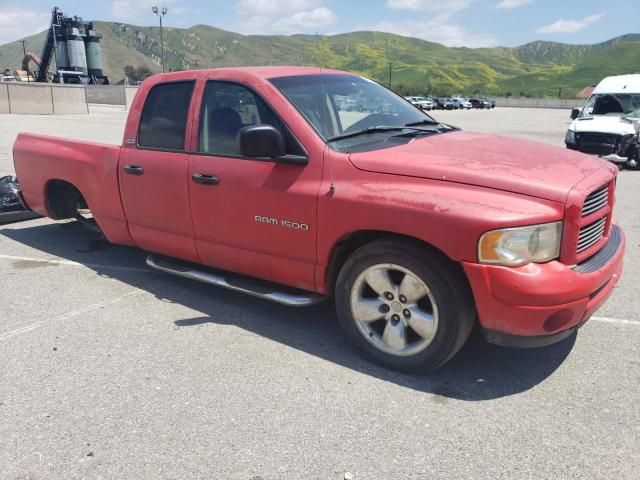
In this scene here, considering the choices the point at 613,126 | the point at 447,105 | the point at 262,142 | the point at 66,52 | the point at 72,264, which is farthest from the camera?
the point at 447,105

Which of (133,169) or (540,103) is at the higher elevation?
(540,103)

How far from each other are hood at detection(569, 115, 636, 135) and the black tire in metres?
11.6

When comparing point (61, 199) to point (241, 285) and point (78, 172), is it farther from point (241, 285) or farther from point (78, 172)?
point (241, 285)

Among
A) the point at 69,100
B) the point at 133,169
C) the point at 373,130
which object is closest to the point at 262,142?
the point at 373,130

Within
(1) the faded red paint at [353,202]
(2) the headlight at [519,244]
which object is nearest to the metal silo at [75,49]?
(1) the faded red paint at [353,202]

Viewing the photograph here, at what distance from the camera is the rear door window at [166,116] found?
4.32m

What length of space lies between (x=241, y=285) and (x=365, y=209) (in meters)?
1.31

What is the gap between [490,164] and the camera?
3195mm

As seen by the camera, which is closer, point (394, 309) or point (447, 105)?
point (394, 309)

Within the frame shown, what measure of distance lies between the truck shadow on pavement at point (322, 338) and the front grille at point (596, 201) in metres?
1.02

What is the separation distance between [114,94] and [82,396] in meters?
46.7

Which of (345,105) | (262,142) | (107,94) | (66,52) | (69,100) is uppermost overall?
(66,52)

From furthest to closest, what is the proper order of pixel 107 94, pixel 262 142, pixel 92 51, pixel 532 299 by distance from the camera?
pixel 92 51 → pixel 107 94 → pixel 262 142 → pixel 532 299

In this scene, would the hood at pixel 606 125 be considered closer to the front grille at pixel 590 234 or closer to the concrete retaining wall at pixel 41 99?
the front grille at pixel 590 234
